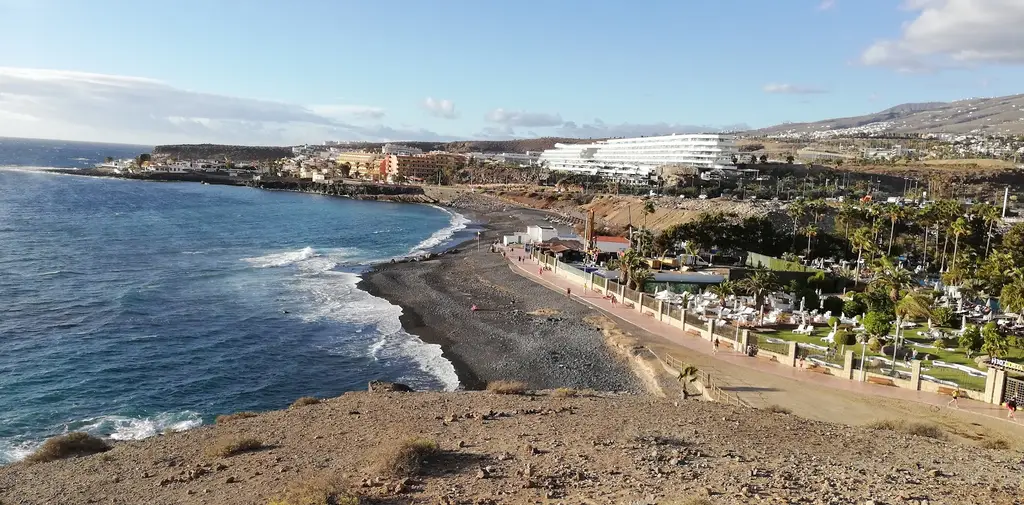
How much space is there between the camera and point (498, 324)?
3366 centimetres

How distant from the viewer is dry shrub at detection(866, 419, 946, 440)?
17.0 m

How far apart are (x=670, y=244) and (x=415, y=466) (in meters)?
40.7

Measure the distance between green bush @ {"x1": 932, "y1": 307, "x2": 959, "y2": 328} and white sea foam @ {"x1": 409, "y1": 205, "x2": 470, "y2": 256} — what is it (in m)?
40.8

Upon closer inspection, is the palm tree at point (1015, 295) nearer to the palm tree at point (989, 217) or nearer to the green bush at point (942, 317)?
the green bush at point (942, 317)

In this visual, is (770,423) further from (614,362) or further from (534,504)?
(614,362)

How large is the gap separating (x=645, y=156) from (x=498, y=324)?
351 ft

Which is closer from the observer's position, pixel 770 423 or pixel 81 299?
pixel 770 423

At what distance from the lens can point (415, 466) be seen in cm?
1356

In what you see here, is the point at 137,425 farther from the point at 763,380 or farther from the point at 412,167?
the point at 412,167

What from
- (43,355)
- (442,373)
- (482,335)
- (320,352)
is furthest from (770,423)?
(43,355)

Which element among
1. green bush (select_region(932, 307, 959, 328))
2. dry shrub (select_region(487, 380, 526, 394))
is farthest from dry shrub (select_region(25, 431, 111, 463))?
green bush (select_region(932, 307, 959, 328))

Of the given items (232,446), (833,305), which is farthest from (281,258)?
(232,446)

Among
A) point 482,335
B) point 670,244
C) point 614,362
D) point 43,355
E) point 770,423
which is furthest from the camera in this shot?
point 670,244

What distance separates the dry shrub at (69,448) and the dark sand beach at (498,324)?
1158cm
